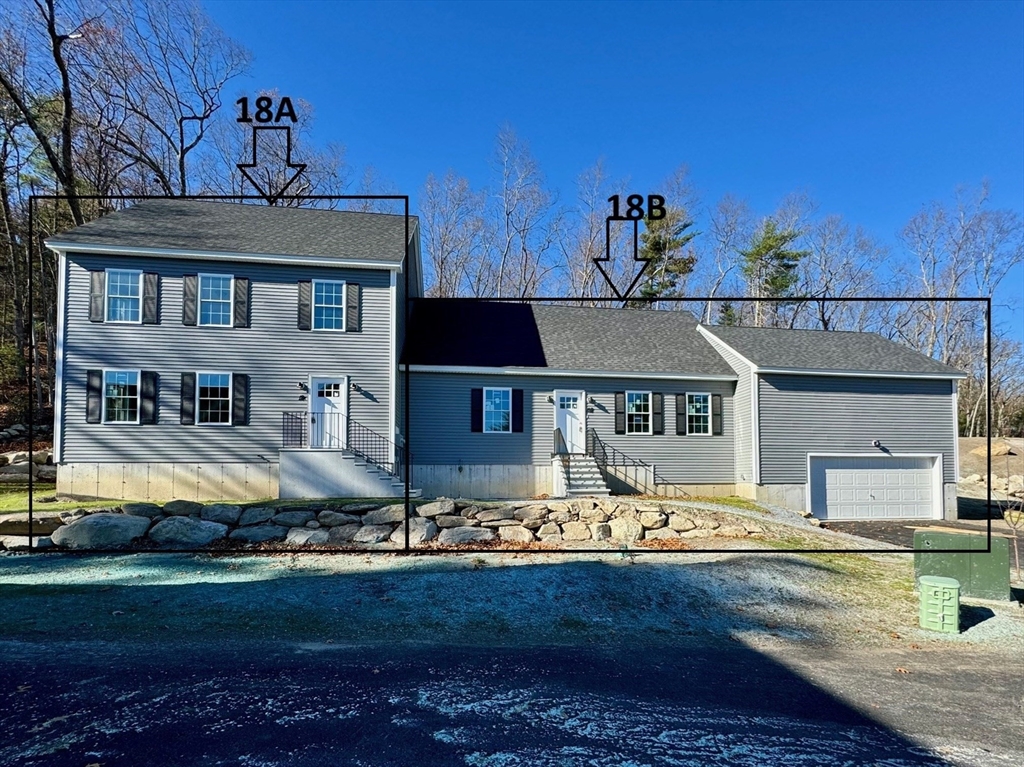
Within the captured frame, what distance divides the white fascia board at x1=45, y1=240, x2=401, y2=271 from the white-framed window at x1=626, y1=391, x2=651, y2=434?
784cm

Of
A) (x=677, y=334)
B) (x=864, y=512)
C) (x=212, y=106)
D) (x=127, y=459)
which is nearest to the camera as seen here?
(x=127, y=459)

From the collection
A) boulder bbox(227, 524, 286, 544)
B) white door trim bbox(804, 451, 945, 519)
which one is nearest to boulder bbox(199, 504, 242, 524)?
boulder bbox(227, 524, 286, 544)

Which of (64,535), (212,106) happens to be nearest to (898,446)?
(64,535)

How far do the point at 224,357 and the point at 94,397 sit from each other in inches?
125

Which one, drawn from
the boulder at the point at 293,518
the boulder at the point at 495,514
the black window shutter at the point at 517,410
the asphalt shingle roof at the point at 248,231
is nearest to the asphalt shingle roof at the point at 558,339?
the black window shutter at the point at 517,410

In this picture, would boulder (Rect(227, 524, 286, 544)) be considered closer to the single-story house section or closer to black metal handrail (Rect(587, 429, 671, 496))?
the single-story house section

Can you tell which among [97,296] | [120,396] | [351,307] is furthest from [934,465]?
[97,296]

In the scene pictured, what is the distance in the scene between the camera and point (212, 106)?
25.6 meters

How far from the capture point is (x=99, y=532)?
31.7 feet

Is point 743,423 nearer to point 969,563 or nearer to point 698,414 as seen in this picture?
point 698,414

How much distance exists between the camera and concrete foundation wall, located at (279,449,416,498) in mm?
14117

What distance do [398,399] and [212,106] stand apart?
1889 centimetres

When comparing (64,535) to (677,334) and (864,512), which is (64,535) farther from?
(864,512)

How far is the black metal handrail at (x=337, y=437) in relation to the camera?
49.6 ft
